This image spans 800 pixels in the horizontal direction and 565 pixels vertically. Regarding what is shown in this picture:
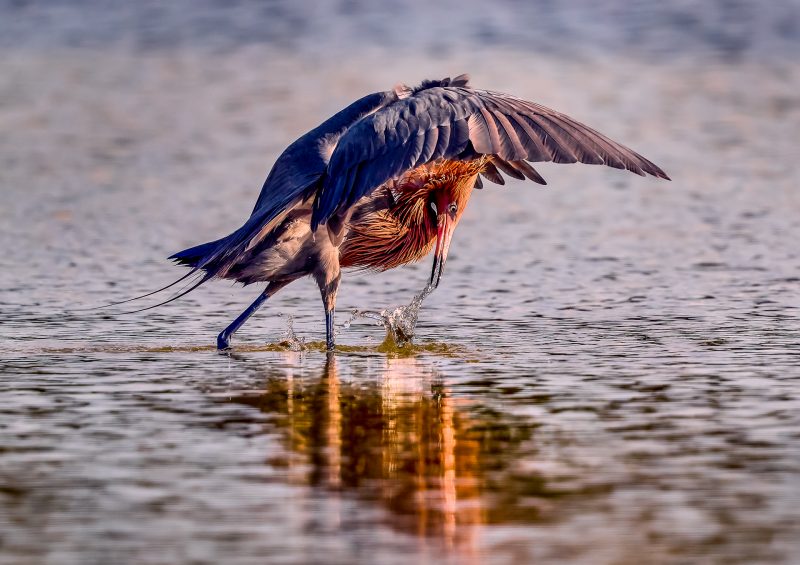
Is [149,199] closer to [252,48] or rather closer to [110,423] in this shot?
[110,423]

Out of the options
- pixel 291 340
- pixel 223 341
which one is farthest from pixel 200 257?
pixel 291 340

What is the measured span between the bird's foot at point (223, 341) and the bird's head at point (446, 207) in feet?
4.07

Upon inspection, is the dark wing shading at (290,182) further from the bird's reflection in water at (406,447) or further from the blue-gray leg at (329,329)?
the bird's reflection in water at (406,447)

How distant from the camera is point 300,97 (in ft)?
67.1

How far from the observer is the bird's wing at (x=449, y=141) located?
8.88 metres

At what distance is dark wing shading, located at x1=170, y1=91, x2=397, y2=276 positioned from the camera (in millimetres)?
9445

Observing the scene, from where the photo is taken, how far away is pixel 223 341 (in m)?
9.73


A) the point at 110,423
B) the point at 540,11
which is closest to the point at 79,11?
the point at 540,11

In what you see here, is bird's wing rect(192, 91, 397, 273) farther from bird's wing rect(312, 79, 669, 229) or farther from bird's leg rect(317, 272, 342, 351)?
bird's leg rect(317, 272, 342, 351)

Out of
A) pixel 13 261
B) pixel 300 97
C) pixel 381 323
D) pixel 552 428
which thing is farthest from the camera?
pixel 300 97

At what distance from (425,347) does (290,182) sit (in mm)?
1211

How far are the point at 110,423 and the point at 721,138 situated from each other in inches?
447

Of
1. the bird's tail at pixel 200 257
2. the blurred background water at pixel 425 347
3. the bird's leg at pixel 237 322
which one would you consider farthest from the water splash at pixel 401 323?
the bird's tail at pixel 200 257

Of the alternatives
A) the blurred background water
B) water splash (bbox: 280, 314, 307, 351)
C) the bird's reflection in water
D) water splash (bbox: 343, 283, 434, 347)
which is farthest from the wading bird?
the bird's reflection in water
